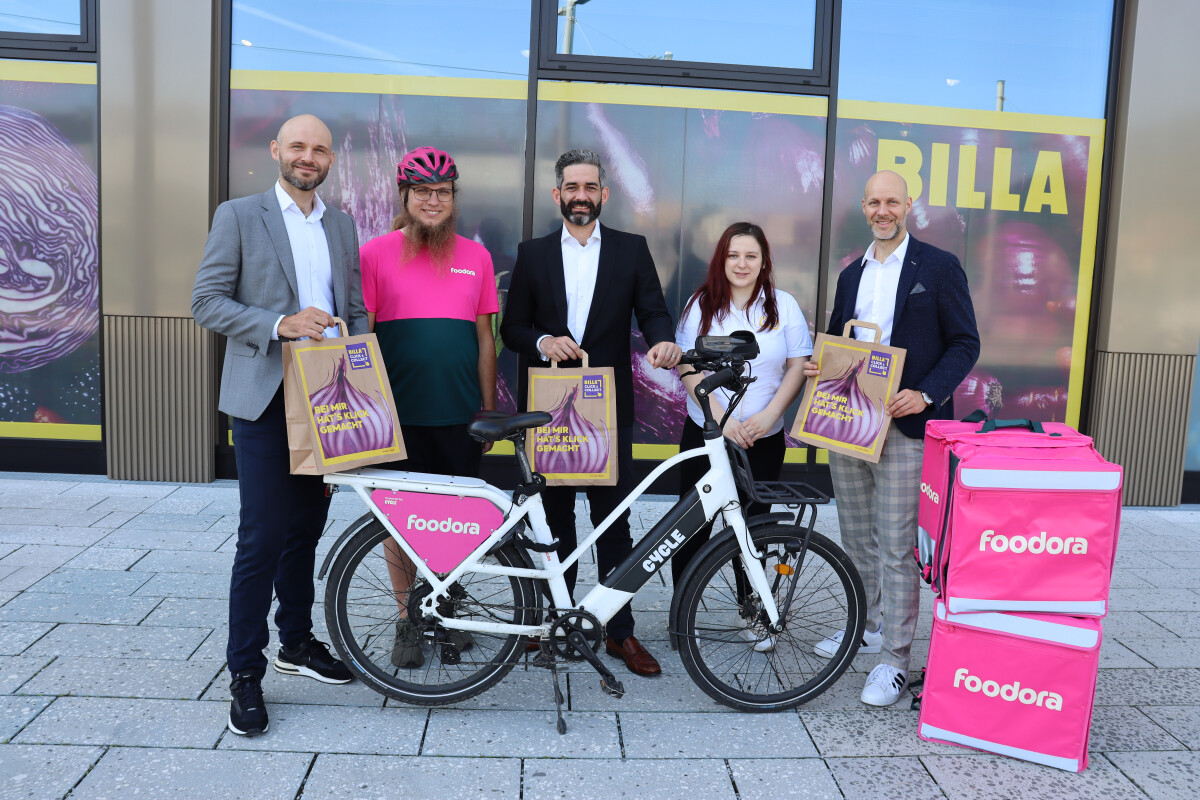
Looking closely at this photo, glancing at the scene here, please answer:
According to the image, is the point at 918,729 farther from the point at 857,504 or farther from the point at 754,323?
the point at 754,323

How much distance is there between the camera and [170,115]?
5805 mm

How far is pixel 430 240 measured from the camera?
3.33 meters

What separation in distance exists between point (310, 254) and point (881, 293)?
7.05 feet

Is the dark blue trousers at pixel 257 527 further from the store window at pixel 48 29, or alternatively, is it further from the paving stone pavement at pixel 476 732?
the store window at pixel 48 29

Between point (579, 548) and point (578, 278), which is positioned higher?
point (578, 278)

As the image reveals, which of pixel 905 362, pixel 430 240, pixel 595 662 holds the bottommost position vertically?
pixel 595 662

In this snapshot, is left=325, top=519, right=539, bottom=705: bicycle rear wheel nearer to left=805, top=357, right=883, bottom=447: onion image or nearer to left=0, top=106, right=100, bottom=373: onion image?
left=805, top=357, right=883, bottom=447: onion image

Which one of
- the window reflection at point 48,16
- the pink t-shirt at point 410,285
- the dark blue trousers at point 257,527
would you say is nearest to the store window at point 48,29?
the window reflection at point 48,16

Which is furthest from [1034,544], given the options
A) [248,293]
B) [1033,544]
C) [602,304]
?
[248,293]

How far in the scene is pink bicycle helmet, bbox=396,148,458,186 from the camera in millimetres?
3238

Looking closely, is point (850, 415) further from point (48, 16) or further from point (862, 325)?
point (48, 16)

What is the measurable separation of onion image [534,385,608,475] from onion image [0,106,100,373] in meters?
4.51

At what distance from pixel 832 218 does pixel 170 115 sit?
15.3 feet

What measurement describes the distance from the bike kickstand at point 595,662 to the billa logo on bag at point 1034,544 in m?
1.33
